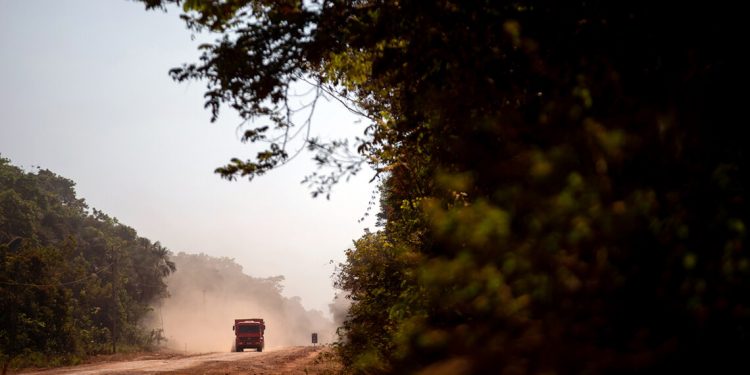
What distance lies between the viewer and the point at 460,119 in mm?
6258

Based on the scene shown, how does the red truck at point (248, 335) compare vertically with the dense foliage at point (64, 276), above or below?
below

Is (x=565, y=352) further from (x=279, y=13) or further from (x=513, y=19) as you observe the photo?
(x=279, y=13)

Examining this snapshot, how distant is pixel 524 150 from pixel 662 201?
4.25 ft

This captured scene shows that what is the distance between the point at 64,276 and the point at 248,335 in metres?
14.3

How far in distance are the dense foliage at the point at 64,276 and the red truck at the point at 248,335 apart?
29.6 feet

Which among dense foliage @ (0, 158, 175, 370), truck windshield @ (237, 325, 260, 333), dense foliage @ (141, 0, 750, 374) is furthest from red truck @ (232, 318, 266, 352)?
dense foliage @ (141, 0, 750, 374)

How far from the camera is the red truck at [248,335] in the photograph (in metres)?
48.1

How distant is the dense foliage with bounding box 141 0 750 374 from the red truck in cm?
4382

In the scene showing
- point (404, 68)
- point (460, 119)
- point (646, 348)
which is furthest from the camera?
point (404, 68)

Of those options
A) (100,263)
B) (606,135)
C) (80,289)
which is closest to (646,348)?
(606,135)

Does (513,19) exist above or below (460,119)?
above

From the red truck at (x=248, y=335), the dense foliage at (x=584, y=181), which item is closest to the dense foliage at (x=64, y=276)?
the red truck at (x=248, y=335)

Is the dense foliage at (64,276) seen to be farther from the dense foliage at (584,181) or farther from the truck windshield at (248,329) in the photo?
Result: the dense foliage at (584,181)

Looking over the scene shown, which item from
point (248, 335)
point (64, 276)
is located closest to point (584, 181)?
point (248, 335)
